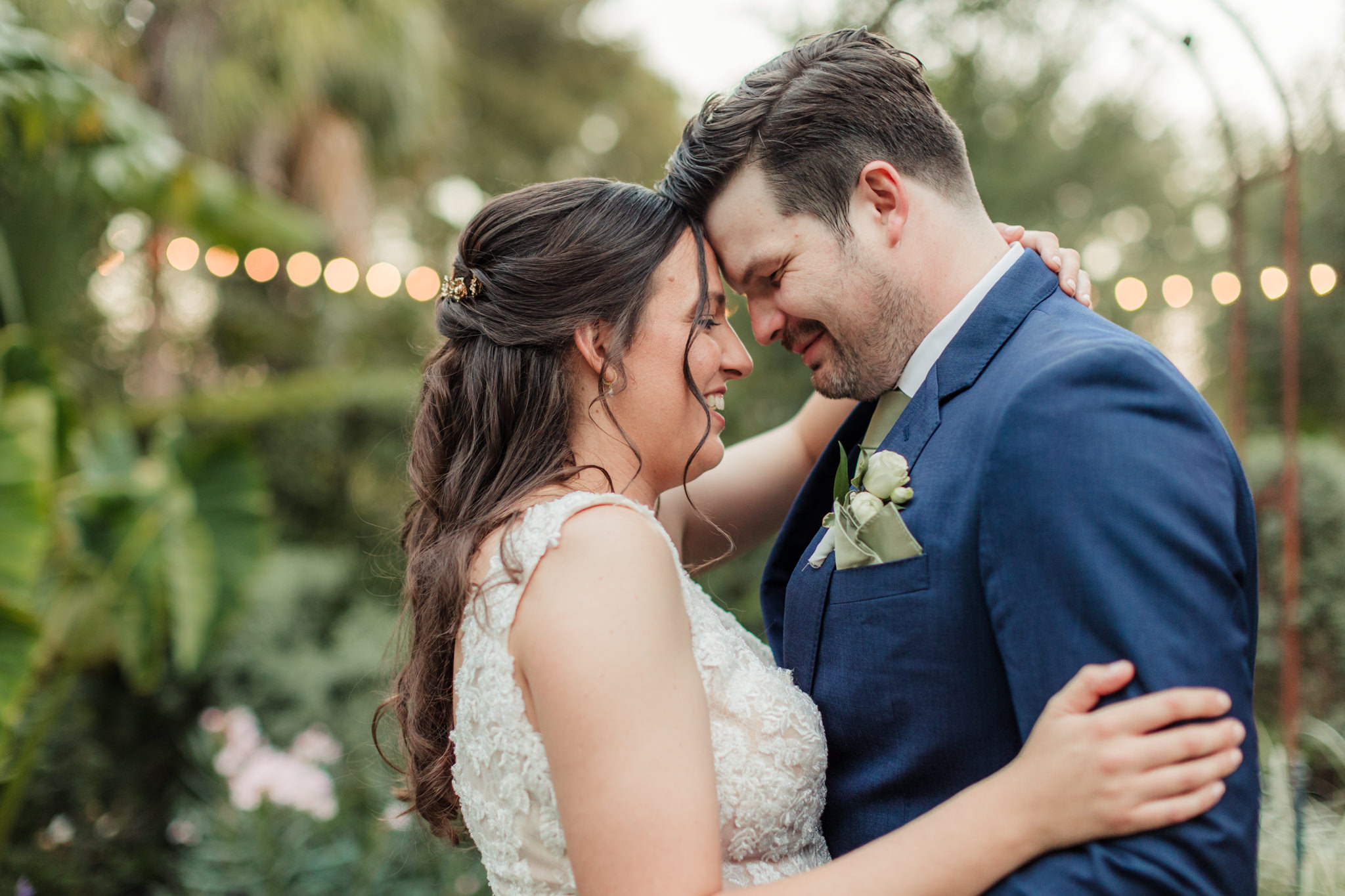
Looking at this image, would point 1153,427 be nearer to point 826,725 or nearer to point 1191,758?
point 1191,758

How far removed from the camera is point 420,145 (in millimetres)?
12617

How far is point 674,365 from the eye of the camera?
6.45 ft

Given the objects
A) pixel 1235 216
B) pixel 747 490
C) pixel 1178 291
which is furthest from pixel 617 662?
pixel 1178 291

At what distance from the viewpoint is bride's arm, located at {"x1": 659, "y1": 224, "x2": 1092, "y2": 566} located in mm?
2664

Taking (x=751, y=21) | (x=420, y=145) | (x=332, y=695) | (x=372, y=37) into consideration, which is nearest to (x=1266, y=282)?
(x=751, y=21)

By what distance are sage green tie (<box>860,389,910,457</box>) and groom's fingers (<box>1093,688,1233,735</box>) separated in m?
0.82

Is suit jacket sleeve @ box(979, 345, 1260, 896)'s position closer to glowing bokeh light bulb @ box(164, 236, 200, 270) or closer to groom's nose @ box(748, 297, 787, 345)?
groom's nose @ box(748, 297, 787, 345)

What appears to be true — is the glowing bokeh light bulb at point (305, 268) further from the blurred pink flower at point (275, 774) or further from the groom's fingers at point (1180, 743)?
the groom's fingers at point (1180, 743)

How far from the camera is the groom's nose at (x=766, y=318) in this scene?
2092 mm

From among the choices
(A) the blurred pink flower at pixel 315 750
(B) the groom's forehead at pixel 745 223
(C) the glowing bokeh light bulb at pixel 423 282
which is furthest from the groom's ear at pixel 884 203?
(C) the glowing bokeh light bulb at pixel 423 282

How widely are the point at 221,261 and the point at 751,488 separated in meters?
5.85

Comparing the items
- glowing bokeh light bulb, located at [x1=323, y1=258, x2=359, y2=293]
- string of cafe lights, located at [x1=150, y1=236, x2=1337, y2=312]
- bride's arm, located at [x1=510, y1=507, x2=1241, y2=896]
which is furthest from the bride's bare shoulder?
glowing bokeh light bulb, located at [x1=323, y1=258, x2=359, y2=293]

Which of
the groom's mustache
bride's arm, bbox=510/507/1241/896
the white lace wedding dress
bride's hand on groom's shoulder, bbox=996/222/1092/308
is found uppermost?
bride's hand on groom's shoulder, bbox=996/222/1092/308

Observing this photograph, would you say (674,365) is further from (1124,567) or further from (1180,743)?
(1180,743)
